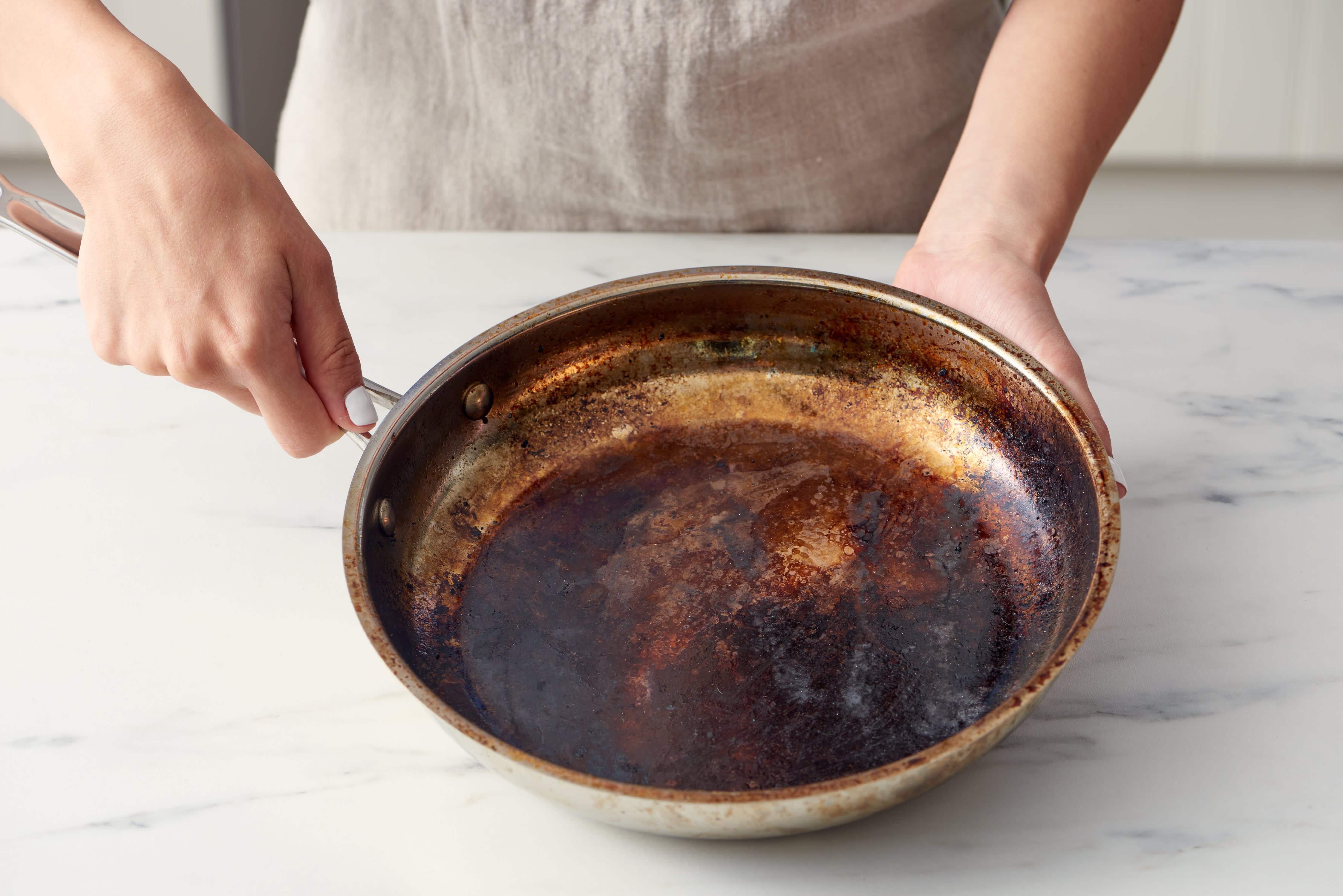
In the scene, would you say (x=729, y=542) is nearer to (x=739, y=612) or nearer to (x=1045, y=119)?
(x=739, y=612)

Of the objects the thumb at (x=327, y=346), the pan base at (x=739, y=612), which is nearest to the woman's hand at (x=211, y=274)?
the thumb at (x=327, y=346)

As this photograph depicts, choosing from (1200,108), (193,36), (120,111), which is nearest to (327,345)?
(120,111)

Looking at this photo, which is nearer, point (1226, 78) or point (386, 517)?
point (386, 517)

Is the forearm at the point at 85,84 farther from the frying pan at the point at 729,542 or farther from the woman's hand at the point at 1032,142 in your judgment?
the woman's hand at the point at 1032,142

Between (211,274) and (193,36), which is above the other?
(211,274)

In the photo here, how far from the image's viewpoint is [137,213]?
17.8 inches

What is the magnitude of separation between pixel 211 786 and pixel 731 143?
1.75ft

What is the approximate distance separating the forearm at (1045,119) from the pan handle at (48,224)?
30cm

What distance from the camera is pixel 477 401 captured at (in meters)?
0.51

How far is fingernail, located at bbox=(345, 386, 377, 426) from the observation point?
473 millimetres

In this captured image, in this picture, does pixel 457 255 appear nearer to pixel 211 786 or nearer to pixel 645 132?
pixel 645 132

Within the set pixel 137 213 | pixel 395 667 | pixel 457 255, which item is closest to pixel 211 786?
pixel 395 667

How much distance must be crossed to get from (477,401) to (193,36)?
1.14 meters

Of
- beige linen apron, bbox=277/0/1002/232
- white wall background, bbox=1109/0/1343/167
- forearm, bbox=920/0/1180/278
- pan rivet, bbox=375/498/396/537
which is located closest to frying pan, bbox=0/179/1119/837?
pan rivet, bbox=375/498/396/537
